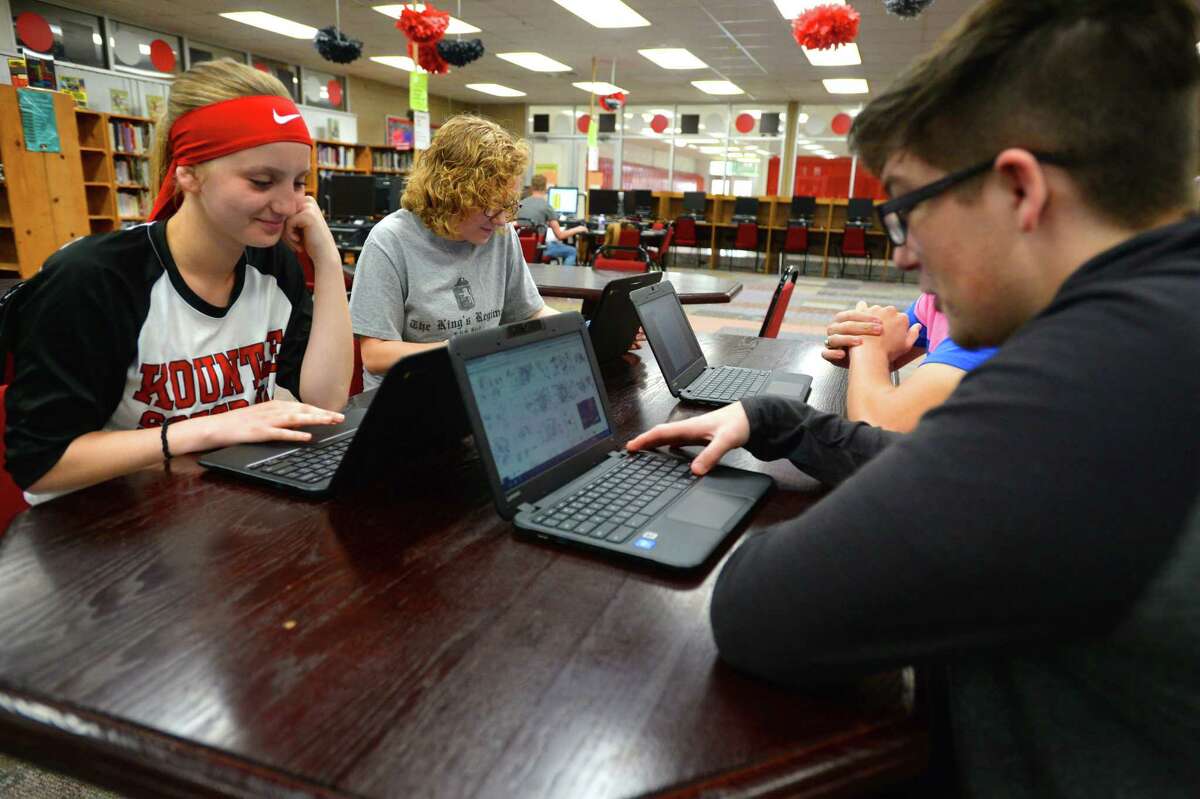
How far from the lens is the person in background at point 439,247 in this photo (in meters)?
1.79

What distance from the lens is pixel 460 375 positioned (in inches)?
32.0

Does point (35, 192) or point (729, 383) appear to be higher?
point (35, 192)

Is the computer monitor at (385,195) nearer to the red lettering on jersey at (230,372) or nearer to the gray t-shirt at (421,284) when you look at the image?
the gray t-shirt at (421,284)

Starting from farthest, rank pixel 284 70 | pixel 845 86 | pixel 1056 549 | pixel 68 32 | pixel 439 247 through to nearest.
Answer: pixel 845 86 < pixel 284 70 < pixel 68 32 < pixel 439 247 < pixel 1056 549

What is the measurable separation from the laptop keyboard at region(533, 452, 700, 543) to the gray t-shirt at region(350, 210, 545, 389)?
40.3 inches

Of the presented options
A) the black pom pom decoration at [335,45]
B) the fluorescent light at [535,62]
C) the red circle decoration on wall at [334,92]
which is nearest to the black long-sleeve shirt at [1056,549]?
the black pom pom decoration at [335,45]

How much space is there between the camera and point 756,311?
749 centimetres

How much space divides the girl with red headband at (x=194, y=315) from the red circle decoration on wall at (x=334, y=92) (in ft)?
38.6

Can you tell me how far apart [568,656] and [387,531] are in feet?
1.02

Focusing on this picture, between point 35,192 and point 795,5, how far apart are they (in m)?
6.82

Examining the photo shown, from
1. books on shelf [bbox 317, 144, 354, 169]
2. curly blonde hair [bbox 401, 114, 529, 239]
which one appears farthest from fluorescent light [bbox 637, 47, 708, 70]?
curly blonde hair [bbox 401, 114, 529, 239]

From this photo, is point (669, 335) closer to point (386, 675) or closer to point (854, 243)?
point (386, 675)

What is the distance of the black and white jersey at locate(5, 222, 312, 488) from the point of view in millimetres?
1003

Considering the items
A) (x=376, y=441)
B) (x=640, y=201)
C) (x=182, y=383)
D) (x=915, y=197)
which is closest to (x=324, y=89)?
(x=640, y=201)
